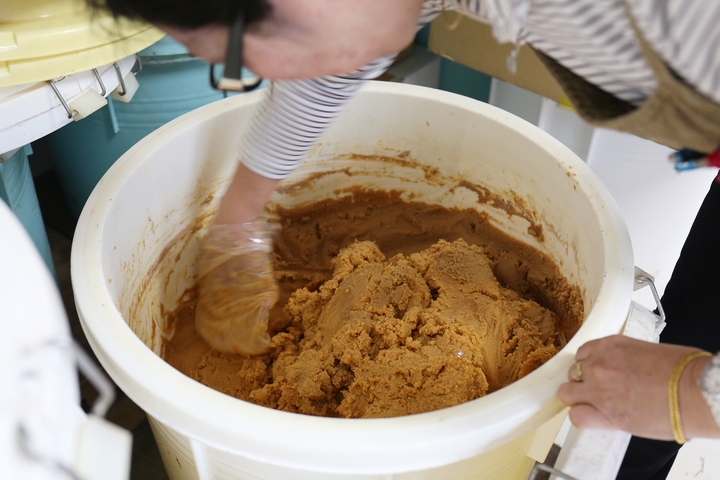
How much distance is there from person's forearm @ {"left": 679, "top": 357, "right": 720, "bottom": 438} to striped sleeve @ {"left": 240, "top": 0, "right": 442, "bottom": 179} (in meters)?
0.50

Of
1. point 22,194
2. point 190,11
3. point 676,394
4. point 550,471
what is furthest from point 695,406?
point 22,194

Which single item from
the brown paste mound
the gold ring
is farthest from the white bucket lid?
the gold ring

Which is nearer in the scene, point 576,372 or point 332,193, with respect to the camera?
point 576,372

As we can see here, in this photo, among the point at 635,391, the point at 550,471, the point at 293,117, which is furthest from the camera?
the point at 293,117

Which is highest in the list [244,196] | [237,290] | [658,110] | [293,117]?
[658,110]

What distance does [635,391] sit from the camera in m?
0.57

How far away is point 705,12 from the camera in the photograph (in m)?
0.42

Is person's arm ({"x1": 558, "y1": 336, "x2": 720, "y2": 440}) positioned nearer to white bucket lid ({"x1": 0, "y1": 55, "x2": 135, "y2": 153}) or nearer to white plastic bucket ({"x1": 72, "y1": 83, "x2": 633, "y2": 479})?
white plastic bucket ({"x1": 72, "y1": 83, "x2": 633, "y2": 479})

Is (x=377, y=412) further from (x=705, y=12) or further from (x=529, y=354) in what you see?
(x=705, y=12)

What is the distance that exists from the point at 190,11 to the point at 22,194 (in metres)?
0.73

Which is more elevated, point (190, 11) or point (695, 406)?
point (190, 11)

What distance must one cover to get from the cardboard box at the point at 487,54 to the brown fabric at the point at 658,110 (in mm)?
679

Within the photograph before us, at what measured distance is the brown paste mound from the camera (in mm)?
786

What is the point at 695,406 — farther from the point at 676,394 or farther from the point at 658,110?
the point at 658,110
